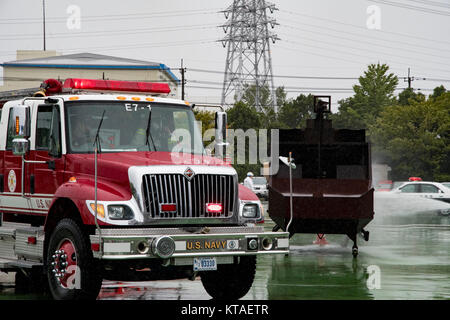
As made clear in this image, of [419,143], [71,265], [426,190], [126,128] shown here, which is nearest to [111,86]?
[126,128]

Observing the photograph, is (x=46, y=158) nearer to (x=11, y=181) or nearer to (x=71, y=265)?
(x=11, y=181)

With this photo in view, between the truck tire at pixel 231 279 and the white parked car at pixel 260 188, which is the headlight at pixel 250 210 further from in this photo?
the white parked car at pixel 260 188

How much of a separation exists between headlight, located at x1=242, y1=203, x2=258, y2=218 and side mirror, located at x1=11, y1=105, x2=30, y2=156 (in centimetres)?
307

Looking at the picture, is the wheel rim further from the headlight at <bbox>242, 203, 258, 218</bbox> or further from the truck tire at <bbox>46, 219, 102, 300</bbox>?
the headlight at <bbox>242, 203, 258, 218</bbox>

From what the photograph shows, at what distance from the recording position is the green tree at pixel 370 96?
91.4 m

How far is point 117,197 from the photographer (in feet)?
33.0

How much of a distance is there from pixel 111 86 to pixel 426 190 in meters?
26.8

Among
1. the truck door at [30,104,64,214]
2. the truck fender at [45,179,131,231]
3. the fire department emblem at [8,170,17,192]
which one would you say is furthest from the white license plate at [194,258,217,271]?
the fire department emblem at [8,170,17,192]

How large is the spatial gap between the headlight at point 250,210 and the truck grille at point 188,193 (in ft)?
0.94

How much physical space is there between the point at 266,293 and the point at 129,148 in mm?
3058

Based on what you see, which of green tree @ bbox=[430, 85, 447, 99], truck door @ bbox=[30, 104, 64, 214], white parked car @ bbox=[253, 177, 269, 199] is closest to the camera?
truck door @ bbox=[30, 104, 64, 214]

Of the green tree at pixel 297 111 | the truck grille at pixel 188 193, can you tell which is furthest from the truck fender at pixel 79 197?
the green tree at pixel 297 111

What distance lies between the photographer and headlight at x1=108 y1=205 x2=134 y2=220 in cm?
995
